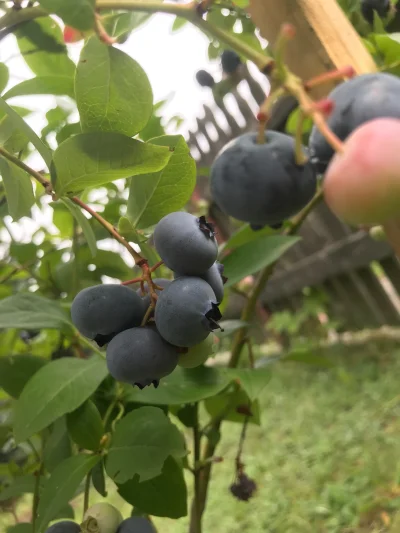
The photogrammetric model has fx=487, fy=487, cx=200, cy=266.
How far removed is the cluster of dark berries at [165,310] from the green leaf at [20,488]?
14.4 inches

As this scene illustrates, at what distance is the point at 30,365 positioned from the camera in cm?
65

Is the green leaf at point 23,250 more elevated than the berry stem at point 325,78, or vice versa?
the berry stem at point 325,78

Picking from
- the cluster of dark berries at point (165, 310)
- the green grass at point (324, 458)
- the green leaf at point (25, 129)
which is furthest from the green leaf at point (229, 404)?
the green grass at point (324, 458)

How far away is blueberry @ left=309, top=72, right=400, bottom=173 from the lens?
0.78 ft

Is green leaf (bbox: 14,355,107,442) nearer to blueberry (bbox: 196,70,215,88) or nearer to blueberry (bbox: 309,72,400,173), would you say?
blueberry (bbox: 309,72,400,173)

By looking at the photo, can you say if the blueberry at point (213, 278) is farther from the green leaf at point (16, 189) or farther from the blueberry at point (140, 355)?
the green leaf at point (16, 189)

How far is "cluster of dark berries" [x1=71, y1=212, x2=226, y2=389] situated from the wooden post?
0.14m

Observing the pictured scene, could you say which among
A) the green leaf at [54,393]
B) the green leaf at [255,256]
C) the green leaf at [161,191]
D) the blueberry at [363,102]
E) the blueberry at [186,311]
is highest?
the blueberry at [363,102]

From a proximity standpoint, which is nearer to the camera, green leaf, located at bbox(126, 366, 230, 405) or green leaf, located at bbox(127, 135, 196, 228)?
green leaf, located at bbox(127, 135, 196, 228)

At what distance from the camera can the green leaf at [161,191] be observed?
446 mm

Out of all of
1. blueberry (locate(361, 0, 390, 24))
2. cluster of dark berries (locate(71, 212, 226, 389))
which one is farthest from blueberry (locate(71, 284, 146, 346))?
blueberry (locate(361, 0, 390, 24))

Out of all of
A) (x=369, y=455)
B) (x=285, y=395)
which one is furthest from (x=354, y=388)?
(x=369, y=455)

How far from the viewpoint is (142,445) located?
0.53m

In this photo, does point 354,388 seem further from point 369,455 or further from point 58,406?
point 58,406
